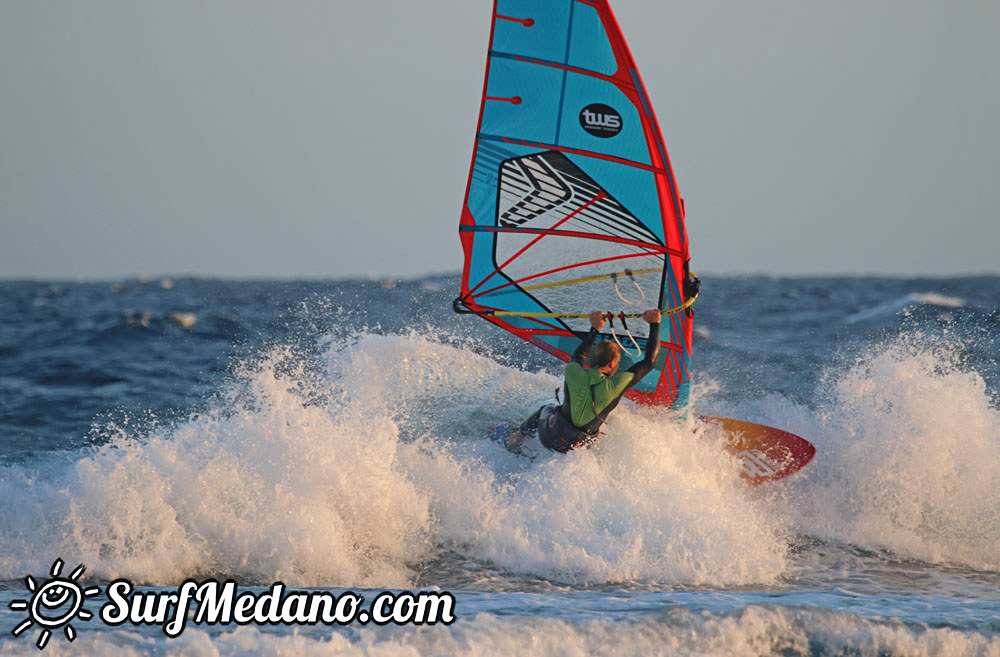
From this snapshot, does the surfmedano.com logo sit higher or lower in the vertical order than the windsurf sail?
lower

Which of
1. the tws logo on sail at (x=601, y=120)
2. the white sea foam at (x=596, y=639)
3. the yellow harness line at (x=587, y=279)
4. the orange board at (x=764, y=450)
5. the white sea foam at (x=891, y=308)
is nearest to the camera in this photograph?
the white sea foam at (x=596, y=639)

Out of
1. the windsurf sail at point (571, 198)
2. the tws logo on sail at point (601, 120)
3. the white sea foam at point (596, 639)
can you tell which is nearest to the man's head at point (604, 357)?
the windsurf sail at point (571, 198)

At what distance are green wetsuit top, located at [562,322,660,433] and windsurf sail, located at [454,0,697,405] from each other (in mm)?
493

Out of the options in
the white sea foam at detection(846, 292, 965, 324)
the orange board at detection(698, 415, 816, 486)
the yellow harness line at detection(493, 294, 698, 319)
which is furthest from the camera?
the white sea foam at detection(846, 292, 965, 324)

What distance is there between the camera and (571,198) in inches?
249

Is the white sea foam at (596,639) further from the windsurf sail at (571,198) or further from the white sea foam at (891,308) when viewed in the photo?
the white sea foam at (891,308)

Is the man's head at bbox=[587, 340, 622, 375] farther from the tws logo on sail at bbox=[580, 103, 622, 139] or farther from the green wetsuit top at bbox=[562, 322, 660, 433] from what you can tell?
the tws logo on sail at bbox=[580, 103, 622, 139]

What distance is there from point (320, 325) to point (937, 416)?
10383 mm

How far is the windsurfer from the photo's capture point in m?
5.57

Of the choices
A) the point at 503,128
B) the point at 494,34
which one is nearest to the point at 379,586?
the point at 503,128

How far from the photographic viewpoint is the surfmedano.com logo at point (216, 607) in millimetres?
4148

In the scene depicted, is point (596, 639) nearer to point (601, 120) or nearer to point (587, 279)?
point (587, 279)

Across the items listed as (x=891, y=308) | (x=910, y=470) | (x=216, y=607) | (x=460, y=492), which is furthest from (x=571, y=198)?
(x=891, y=308)

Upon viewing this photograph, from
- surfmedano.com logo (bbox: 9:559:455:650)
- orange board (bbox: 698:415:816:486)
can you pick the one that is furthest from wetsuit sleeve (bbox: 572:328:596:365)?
surfmedano.com logo (bbox: 9:559:455:650)
